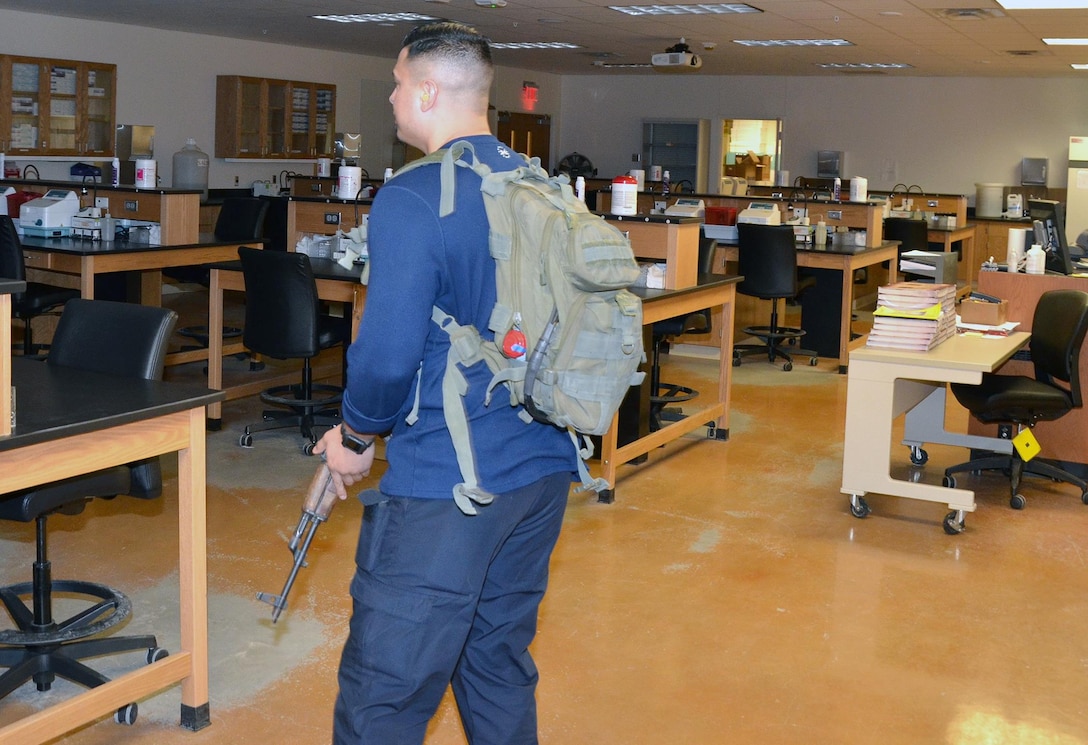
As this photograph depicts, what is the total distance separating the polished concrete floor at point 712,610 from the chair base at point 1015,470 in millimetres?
78

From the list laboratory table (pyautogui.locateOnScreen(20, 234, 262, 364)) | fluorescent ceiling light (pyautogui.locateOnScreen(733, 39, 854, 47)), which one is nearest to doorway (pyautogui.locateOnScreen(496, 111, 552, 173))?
fluorescent ceiling light (pyautogui.locateOnScreen(733, 39, 854, 47))

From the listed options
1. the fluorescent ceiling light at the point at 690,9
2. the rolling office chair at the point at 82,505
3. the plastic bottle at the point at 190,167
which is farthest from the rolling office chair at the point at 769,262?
the plastic bottle at the point at 190,167

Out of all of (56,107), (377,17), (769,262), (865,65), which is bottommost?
(769,262)

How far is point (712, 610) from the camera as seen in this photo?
138 inches

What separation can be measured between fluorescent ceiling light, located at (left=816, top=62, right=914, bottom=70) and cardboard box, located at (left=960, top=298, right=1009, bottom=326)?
9.03 m

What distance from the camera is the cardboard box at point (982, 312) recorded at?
16.2ft

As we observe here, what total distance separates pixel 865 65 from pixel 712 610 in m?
11.5

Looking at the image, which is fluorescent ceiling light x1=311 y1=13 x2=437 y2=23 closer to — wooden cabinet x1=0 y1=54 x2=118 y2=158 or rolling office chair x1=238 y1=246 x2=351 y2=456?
wooden cabinet x1=0 y1=54 x2=118 y2=158

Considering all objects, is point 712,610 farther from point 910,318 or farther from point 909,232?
point 909,232

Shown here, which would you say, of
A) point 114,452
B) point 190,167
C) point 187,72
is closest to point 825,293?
point 190,167

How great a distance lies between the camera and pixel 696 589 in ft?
12.1

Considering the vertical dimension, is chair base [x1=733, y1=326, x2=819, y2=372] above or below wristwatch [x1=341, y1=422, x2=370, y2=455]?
below

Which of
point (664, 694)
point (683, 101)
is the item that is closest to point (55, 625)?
point (664, 694)

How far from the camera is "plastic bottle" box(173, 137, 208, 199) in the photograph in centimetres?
1087
